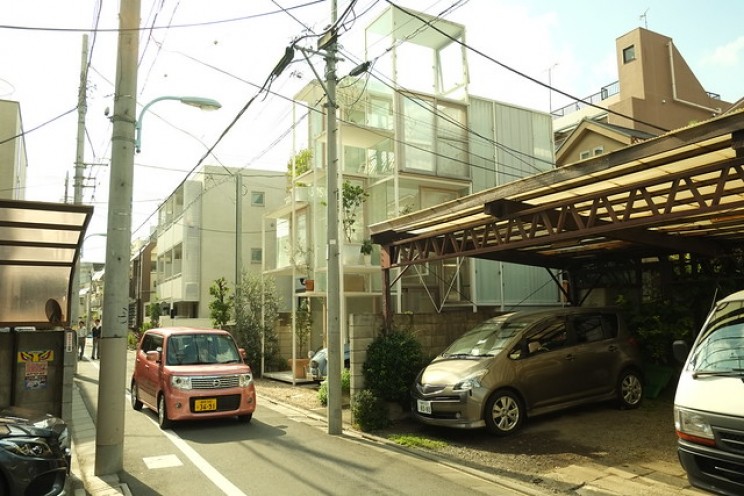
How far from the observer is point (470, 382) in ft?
27.8

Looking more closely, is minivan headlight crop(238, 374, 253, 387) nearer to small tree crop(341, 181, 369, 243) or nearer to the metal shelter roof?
the metal shelter roof

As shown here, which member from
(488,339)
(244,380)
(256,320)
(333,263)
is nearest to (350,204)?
(333,263)

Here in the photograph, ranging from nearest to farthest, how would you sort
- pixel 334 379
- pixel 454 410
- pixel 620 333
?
pixel 454 410, pixel 334 379, pixel 620 333

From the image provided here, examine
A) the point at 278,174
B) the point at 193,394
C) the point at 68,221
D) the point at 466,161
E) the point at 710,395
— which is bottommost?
the point at 193,394

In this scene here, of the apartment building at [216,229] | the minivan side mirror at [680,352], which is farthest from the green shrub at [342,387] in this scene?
the apartment building at [216,229]

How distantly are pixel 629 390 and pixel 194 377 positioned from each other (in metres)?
7.92

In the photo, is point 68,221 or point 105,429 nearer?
point 105,429

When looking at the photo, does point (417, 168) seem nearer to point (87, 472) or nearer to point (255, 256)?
point (87, 472)

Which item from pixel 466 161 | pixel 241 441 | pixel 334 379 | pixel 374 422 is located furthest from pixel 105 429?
pixel 466 161

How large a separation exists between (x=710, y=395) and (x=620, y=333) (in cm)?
580

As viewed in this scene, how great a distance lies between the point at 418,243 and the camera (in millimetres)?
11562

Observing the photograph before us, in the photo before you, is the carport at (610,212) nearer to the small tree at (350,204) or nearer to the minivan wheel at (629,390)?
the minivan wheel at (629,390)

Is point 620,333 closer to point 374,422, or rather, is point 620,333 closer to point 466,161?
point 374,422

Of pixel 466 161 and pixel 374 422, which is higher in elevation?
pixel 466 161
